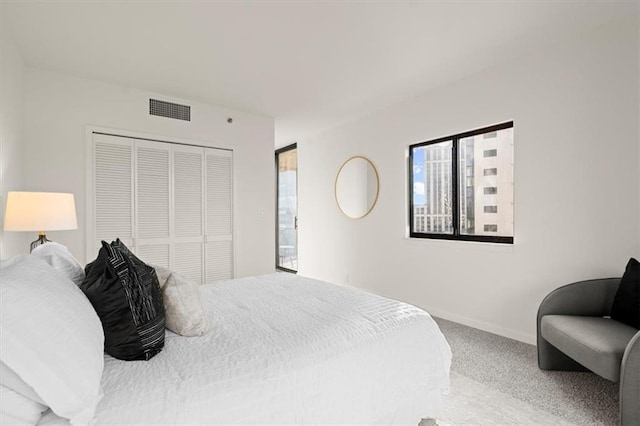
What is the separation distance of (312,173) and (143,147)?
2.79 meters

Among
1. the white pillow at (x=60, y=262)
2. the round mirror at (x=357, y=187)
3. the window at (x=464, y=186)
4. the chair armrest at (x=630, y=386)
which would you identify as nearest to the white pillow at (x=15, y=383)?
the white pillow at (x=60, y=262)

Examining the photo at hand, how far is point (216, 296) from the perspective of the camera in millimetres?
2148

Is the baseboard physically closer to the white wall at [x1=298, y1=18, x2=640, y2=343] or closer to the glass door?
the white wall at [x1=298, y1=18, x2=640, y2=343]

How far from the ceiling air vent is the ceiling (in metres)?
0.16

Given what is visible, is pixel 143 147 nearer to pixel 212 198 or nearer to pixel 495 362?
pixel 212 198

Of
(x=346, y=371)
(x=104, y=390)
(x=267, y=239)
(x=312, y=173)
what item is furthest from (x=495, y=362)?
(x=312, y=173)

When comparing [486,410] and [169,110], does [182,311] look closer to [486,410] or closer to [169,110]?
[486,410]

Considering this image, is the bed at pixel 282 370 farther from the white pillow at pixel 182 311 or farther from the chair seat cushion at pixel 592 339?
the chair seat cushion at pixel 592 339

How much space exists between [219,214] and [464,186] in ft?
9.88

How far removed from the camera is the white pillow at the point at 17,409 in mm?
849

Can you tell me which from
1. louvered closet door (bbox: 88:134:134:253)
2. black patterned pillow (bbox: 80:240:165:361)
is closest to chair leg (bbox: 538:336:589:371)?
black patterned pillow (bbox: 80:240:165:361)

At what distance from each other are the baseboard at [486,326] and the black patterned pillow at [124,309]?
302cm

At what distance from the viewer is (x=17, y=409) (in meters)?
0.87

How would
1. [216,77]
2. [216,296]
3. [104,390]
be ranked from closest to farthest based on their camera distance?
[104,390], [216,296], [216,77]
